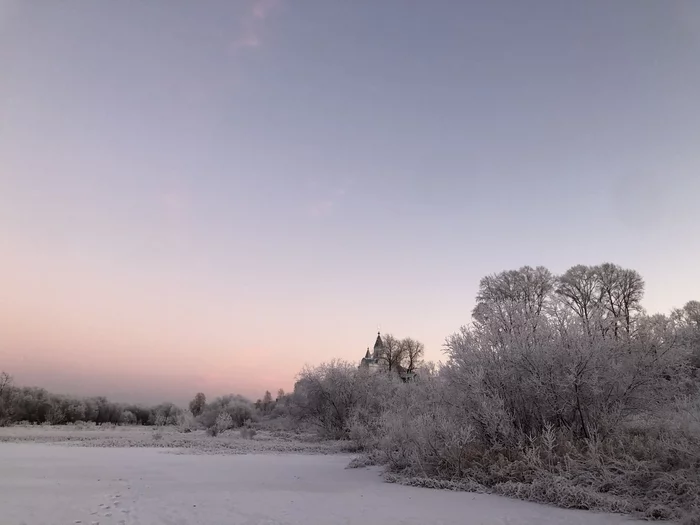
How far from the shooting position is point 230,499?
31.2 feet

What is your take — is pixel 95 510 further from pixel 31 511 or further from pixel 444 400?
pixel 444 400

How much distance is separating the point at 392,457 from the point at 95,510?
9.05m

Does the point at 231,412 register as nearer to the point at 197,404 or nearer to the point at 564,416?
the point at 197,404

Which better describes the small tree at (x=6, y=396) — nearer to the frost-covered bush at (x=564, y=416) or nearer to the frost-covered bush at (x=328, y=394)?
the frost-covered bush at (x=328, y=394)

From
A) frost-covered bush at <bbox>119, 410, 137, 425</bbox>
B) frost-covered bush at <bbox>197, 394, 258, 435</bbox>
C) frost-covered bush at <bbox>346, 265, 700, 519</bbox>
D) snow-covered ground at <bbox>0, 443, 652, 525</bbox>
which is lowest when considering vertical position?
frost-covered bush at <bbox>119, 410, 137, 425</bbox>

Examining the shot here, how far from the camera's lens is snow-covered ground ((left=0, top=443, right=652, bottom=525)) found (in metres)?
7.88

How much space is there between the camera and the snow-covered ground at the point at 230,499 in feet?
25.8

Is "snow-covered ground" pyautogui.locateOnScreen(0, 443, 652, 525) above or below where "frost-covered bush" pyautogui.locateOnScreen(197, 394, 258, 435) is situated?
above

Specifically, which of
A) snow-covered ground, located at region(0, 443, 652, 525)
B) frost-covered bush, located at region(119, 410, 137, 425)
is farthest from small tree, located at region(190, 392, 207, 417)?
snow-covered ground, located at region(0, 443, 652, 525)

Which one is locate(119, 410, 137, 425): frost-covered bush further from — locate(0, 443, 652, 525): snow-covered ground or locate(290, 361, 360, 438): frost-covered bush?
locate(0, 443, 652, 525): snow-covered ground

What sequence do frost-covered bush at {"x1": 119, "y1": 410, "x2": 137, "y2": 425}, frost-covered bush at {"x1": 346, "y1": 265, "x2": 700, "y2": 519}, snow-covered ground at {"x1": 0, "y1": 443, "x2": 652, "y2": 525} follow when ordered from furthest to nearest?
1. frost-covered bush at {"x1": 119, "y1": 410, "x2": 137, "y2": 425}
2. frost-covered bush at {"x1": 346, "y1": 265, "x2": 700, "y2": 519}
3. snow-covered ground at {"x1": 0, "y1": 443, "x2": 652, "y2": 525}

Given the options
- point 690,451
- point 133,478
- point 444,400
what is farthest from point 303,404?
point 690,451

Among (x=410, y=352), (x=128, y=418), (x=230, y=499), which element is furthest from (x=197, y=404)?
(x=230, y=499)

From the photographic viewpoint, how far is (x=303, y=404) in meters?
38.5
